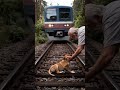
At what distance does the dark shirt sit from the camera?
124 cm

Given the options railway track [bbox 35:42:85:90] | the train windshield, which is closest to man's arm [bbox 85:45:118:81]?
railway track [bbox 35:42:85:90]

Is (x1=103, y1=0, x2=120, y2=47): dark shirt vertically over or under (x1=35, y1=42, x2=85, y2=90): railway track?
over

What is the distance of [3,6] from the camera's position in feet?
6.79

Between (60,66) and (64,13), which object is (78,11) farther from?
(64,13)

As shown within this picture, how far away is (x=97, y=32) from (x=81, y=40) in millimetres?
237

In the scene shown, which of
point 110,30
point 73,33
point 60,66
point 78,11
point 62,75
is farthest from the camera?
point 62,75

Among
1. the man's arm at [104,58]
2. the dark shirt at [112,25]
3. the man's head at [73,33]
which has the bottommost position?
the man's arm at [104,58]

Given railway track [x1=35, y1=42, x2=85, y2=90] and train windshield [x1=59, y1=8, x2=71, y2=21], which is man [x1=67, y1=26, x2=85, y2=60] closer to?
railway track [x1=35, y1=42, x2=85, y2=90]

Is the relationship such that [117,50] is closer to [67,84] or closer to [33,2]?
[33,2]

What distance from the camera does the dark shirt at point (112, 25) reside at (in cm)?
124

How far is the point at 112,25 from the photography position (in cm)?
125

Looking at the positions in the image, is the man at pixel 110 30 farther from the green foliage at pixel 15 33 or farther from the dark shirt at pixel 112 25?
the green foliage at pixel 15 33

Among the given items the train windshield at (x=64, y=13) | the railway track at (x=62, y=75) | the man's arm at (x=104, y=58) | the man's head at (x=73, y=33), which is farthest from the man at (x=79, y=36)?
the train windshield at (x=64, y=13)

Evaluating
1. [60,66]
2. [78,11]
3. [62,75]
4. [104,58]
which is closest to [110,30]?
[104,58]
